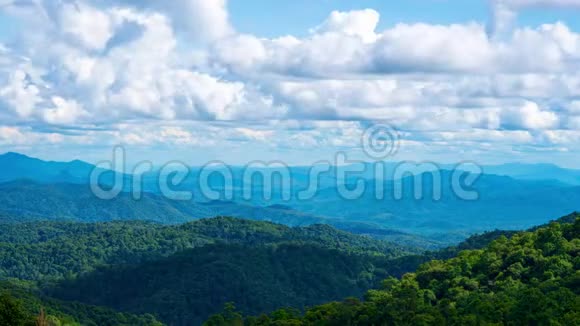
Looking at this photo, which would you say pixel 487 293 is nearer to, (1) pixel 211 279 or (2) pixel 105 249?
(1) pixel 211 279

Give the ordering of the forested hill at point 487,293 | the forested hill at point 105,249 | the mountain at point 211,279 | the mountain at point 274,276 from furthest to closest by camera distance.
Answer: the forested hill at point 105,249 < the mountain at point 211,279 < the mountain at point 274,276 < the forested hill at point 487,293

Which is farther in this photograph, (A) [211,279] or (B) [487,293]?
(A) [211,279]

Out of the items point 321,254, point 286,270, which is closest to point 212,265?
point 286,270

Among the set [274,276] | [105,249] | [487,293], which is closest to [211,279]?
[274,276]

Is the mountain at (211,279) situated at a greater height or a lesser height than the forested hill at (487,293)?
lesser

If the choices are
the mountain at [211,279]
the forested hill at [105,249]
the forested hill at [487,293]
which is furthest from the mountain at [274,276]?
the forested hill at [105,249]

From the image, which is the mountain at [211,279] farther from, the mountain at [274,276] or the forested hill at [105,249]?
the forested hill at [105,249]

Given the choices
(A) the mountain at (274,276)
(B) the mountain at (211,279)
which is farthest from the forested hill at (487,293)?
(B) the mountain at (211,279)

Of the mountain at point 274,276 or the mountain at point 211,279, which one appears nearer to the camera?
the mountain at point 274,276

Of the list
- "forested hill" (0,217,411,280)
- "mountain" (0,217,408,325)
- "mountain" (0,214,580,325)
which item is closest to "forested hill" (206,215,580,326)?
"mountain" (0,214,580,325)


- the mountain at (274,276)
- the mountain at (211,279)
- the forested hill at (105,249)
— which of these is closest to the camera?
the mountain at (274,276)
